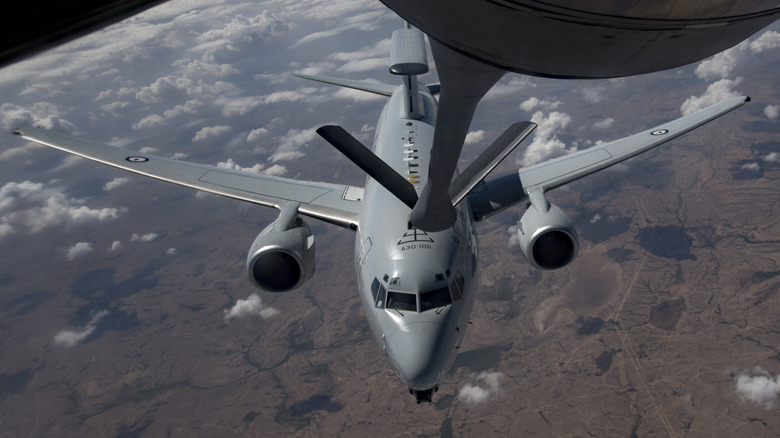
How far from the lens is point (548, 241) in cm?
1678

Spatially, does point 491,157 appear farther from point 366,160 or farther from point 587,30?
point 587,30

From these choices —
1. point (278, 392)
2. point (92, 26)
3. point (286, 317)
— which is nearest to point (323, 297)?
point (286, 317)

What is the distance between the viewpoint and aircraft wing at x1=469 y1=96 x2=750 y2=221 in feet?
63.2

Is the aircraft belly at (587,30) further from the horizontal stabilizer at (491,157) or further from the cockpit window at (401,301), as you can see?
the cockpit window at (401,301)

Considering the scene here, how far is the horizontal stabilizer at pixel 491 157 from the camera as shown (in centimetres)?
612

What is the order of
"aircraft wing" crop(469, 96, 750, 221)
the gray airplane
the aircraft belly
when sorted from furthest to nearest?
1. "aircraft wing" crop(469, 96, 750, 221)
2. the gray airplane
3. the aircraft belly

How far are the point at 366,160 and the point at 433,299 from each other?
7.76 metres

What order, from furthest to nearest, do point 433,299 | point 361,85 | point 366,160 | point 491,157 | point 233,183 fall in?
point 361,85 < point 233,183 < point 433,299 < point 366,160 < point 491,157

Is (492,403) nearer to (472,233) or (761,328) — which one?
(761,328)

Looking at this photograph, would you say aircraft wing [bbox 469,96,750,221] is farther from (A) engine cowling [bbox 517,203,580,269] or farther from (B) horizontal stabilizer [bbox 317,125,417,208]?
(B) horizontal stabilizer [bbox 317,125,417,208]

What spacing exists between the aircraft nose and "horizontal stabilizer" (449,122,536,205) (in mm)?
7412

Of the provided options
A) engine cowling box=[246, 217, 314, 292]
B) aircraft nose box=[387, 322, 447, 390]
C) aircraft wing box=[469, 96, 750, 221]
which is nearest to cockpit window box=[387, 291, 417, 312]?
aircraft nose box=[387, 322, 447, 390]

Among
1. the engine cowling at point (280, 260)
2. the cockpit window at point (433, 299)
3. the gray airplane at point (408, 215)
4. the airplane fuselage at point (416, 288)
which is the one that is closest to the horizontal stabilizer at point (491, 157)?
the gray airplane at point (408, 215)

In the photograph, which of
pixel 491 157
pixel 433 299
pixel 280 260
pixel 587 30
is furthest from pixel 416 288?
pixel 587 30
